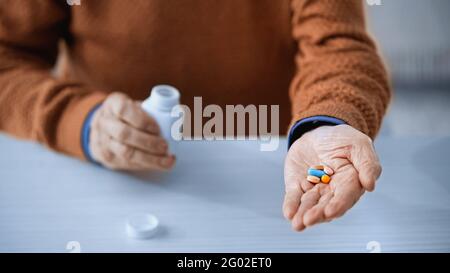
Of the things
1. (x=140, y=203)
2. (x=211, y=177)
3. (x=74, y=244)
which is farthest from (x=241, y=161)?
(x=74, y=244)

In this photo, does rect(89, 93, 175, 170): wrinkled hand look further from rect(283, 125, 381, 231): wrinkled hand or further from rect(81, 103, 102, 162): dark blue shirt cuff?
rect(283, 125, 381, 231): wrinkled hand

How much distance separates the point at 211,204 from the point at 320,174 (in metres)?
0.21

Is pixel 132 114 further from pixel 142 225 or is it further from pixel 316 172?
pixel 316 172

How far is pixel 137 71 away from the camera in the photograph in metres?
0.88

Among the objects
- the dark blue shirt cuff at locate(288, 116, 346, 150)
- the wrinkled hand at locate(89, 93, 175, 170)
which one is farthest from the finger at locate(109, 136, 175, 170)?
the dark blue shirt cuff at locate(288, 116, 346, 150)

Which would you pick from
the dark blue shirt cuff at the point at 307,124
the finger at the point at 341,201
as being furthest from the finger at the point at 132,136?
the finger at the point at 341,201

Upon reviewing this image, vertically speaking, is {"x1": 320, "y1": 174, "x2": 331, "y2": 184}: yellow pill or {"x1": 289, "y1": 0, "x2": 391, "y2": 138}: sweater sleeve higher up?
{"x1": 289, "y1": 0, "x2": 391, "y2": 138}: sweater sleeve

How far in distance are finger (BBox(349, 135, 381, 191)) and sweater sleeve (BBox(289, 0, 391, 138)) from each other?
107 mm

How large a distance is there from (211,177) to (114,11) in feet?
0.91

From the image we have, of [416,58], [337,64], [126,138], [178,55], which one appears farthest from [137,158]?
[416,58]

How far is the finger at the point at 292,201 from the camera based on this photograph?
0.54m

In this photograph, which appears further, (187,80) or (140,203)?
(187,80)

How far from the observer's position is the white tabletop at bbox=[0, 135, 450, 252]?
2.22ft
